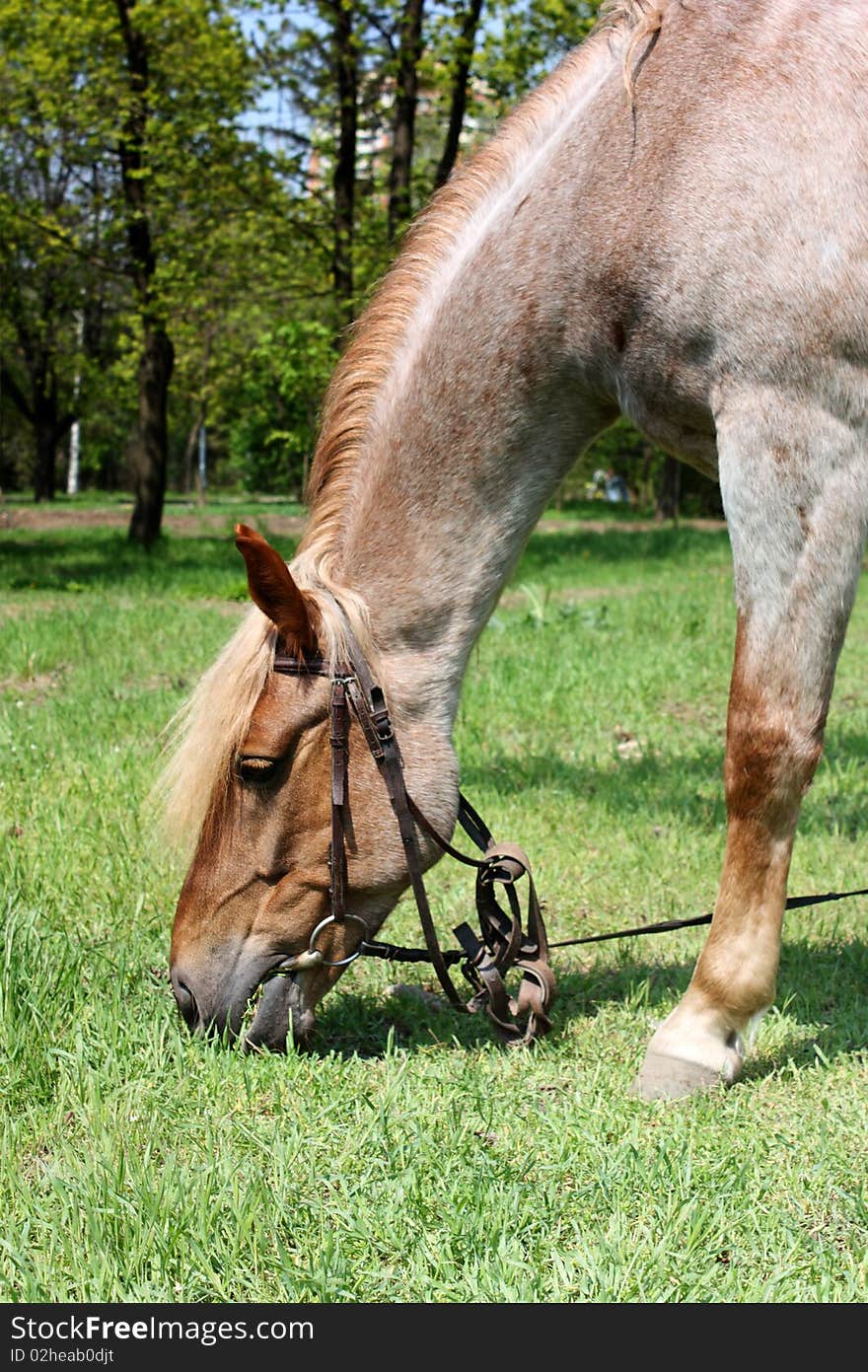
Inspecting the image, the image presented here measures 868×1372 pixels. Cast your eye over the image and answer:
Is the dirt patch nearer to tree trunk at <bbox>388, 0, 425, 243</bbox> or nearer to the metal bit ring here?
the metal bit ring

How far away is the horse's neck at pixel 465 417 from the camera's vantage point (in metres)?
2.88

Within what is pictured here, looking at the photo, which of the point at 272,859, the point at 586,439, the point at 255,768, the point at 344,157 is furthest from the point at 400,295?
the point at 344,157

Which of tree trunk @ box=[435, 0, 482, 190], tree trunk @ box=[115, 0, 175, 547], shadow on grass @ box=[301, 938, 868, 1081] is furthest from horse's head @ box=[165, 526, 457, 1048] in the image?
tree trunk @ box=[115, 0, 175, 547]

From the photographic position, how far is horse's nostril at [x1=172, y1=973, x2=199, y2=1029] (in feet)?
9.52

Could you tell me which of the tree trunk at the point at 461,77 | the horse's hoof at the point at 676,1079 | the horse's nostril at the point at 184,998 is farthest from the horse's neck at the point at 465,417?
the tree trunk at the point at 461,77

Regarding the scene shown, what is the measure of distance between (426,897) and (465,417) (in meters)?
1.19

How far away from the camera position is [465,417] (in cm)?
288

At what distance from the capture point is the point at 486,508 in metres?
2.94

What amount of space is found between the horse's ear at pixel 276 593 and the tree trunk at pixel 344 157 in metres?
13.2

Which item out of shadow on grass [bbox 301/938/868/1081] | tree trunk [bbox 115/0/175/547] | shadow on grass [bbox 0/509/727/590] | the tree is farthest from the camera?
the tree

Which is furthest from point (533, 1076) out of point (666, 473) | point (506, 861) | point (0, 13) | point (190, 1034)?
point (666, 473)

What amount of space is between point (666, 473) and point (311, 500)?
2594 cm

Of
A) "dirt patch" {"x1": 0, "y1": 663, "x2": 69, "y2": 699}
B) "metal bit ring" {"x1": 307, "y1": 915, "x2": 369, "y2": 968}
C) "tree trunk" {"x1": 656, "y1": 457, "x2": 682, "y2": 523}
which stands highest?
"tree trunk" {"x1": 656, "y1": 457, "x2": 682, "y2": 523}
